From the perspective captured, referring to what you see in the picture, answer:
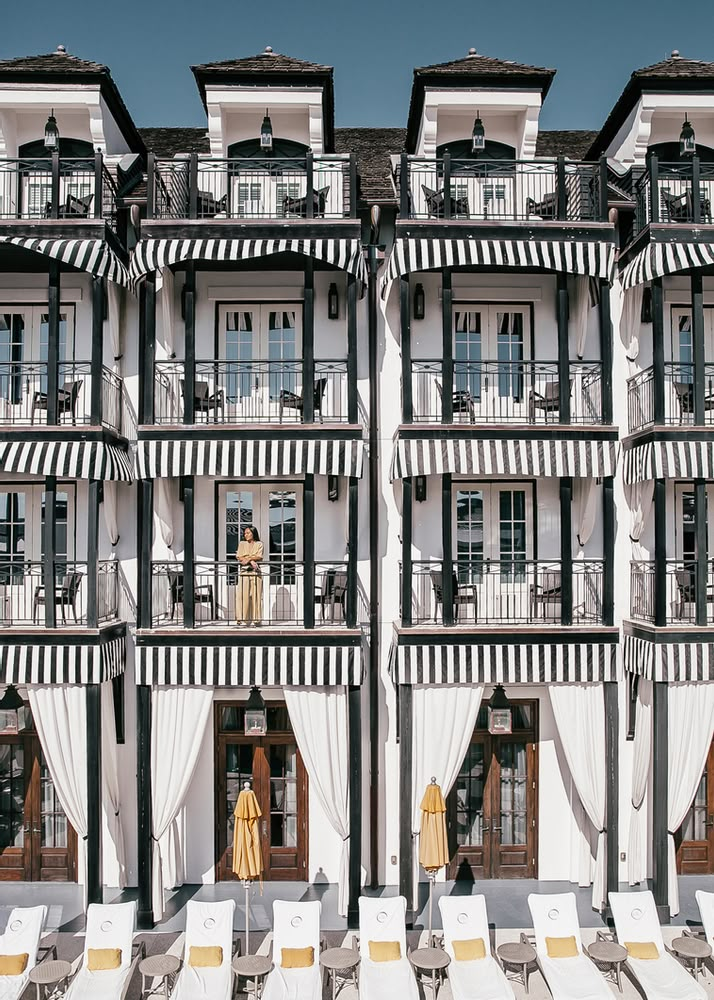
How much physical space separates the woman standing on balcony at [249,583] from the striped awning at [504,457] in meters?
2.59

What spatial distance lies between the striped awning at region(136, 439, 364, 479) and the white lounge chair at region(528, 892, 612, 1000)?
6878 millimetres

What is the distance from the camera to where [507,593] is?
14.0m

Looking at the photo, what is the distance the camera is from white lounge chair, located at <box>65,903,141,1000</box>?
10.9 m

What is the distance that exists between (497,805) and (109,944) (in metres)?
6.67

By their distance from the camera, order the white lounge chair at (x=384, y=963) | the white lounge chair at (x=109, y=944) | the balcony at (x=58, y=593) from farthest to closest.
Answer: the balcony at (x=58, y=593)
the white lounge chair at (x=109, y=944)
the white lounge chair at (x=384, y=963)

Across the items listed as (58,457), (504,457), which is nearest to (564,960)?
(504,457)

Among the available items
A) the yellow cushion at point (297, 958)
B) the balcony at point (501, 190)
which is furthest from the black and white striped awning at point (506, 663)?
the balcony at point (501, 190)

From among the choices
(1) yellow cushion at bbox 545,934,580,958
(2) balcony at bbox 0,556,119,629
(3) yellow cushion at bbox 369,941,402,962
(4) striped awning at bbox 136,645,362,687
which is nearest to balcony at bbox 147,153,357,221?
(2) balcony at bbox 0,556,119,629

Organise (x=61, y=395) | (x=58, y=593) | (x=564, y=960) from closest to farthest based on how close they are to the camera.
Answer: (x=564, y=960), (x=58, y=593), (x=61, y=395)

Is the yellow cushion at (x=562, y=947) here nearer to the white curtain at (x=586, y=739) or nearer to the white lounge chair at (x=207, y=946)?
the white curtain at (x=586, y=739)

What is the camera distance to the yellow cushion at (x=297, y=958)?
37.5 feet

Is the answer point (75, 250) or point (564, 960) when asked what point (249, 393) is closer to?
point (75, 250)

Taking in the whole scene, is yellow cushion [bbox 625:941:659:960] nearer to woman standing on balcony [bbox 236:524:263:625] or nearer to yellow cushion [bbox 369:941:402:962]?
yellow cushion [bbox 369:941:402:962]

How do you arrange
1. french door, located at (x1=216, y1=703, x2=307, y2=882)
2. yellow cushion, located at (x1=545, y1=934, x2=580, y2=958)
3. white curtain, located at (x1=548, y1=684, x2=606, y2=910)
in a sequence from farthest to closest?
1. french door, located at (x1=216, y1=703, x2=307, y2=882)
2. white curtain, located at (x1=548, y1=684, x2=606, y2=910)
3. yellow cushion, located at (x1=545, y1=934, x2=580, y2=958)
